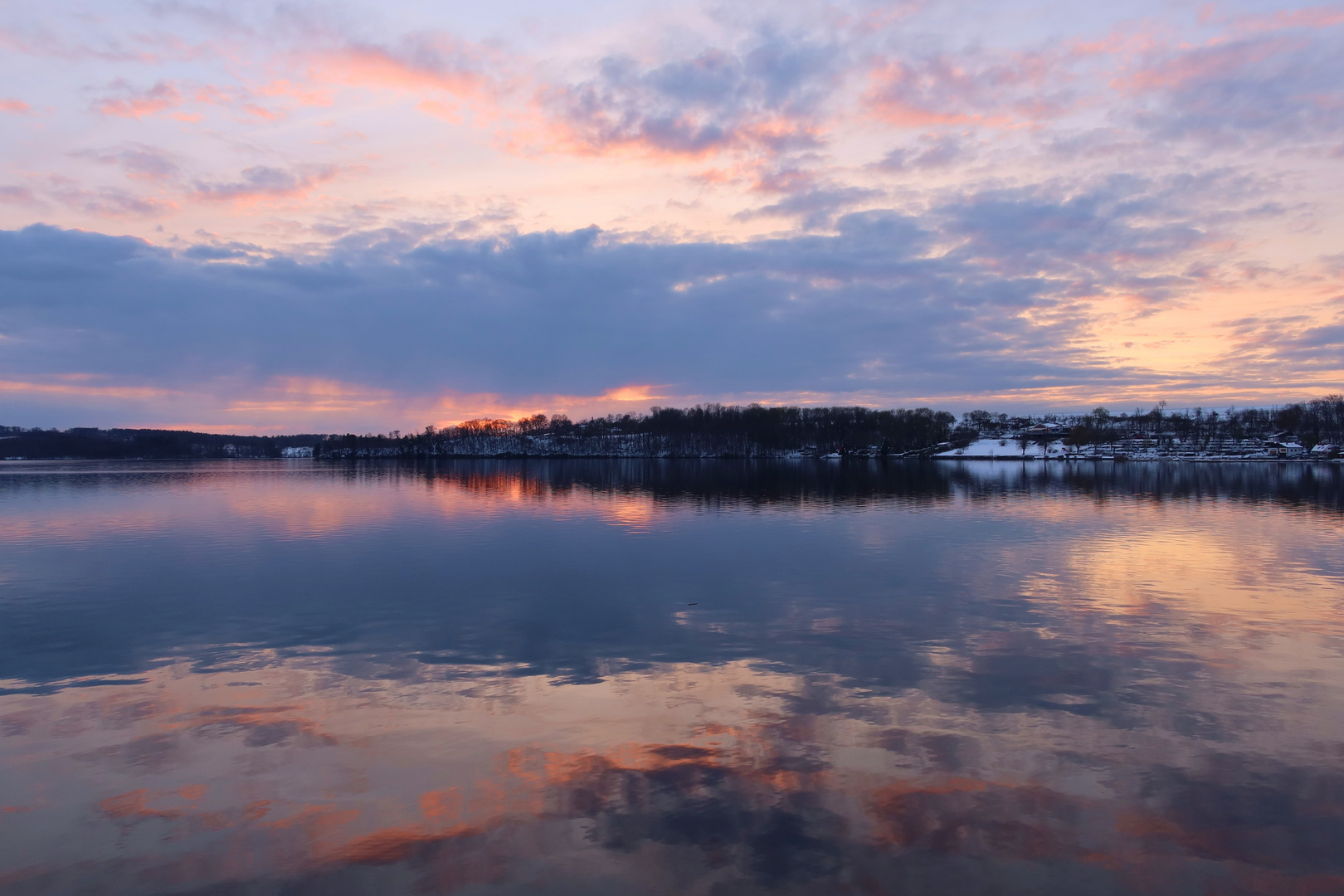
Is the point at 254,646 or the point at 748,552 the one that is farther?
the point at 748,552

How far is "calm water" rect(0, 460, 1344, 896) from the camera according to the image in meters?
7.48

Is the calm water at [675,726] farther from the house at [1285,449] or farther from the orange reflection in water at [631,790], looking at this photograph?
the house at [1285,449]

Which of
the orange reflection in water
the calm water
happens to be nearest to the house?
the calm water

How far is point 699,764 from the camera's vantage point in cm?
951

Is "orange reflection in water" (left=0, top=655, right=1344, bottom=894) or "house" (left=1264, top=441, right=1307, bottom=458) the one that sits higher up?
"house" (left=1264, top=441, right=1307, bottom=458)

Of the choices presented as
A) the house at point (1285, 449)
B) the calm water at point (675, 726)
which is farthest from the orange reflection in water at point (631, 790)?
the house at point (1285, 449)

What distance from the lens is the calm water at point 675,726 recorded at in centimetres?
748

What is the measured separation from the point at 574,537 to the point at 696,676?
19.7 meters

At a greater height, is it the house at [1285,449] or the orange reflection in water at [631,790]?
the house at [1285,449]

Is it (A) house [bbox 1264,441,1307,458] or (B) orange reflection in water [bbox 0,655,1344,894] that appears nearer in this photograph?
(B) orange reflection in water [bbox 0,655,1344,894]

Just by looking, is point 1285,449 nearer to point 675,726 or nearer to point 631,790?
point 675,726

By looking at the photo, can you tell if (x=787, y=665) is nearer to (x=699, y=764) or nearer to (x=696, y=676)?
(x=696, y=676)

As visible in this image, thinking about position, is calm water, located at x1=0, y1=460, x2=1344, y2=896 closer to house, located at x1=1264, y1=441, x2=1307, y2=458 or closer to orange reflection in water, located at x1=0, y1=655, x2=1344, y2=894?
orange reflection in water, located at x1=0, y1=655, x2=1344, y2=894

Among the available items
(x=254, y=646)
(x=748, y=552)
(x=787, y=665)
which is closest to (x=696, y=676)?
(x=787, y=665)
